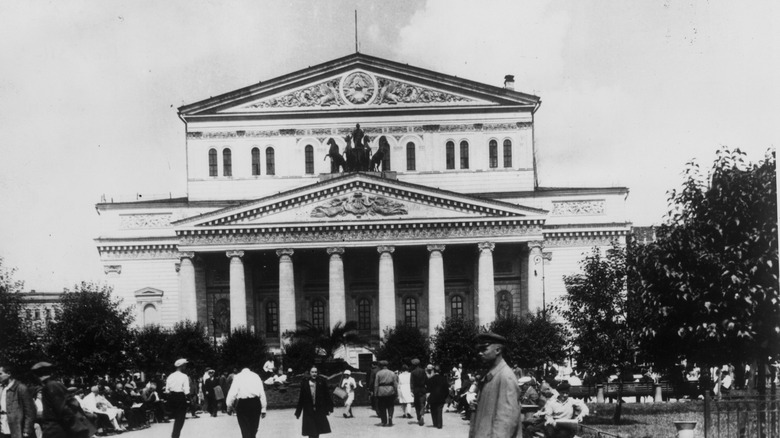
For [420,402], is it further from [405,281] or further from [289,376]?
[405,281]

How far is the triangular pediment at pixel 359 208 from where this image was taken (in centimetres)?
6269

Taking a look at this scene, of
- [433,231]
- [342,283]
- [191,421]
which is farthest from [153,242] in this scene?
[191,421]

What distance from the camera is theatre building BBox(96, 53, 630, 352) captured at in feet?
207

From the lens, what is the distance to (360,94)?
236 feet

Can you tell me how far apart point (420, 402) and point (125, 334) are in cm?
1749

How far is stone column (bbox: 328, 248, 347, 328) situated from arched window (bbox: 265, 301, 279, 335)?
221 inches

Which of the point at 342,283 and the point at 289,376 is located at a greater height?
the point at 342,283

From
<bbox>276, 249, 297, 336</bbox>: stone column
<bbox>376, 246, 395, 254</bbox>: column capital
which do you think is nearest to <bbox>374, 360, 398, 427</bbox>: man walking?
<bbox>376, 246, 395, 254</bbox>: column capital

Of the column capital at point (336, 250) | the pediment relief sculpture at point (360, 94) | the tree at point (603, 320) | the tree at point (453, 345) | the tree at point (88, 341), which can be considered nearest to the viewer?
the tree at point (603, 320)

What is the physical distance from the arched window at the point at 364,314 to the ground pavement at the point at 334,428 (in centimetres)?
3041

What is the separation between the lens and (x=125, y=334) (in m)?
43.7

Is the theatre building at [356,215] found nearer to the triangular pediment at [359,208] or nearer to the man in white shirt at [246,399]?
the triangular pediment at [359,208]

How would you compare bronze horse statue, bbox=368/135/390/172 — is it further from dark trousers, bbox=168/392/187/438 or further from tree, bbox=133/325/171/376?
dark trousers, bbox=168/392/187/438

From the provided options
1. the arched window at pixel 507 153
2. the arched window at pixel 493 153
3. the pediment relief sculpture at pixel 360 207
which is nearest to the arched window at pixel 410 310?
the pediment relief sculpture at pixel 360 207
